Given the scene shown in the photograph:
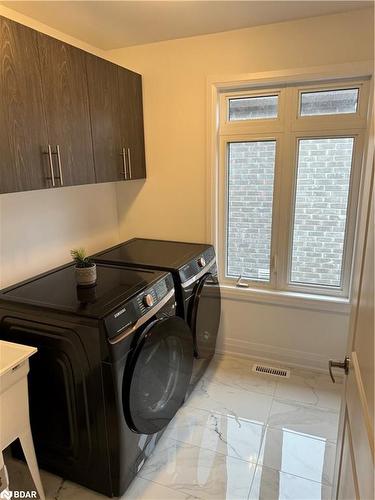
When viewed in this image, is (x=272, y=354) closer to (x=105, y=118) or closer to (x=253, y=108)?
(x=253, y=108)

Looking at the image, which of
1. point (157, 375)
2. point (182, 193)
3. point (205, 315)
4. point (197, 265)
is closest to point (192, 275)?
point (197, 265)

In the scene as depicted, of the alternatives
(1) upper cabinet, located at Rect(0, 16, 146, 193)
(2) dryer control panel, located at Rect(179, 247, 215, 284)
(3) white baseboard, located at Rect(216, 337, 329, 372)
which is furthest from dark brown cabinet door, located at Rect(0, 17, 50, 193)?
(3) white baseboard, located at Rect(216, 337, 329, 372)

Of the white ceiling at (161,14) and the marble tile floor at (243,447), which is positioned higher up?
the white ceiling at (161,14)

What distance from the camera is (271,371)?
2486mm

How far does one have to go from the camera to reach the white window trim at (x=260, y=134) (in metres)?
2.00

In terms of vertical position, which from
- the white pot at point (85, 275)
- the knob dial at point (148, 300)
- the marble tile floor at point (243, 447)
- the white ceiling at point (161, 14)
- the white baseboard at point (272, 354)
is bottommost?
the marble tile floor at point (243, 447)

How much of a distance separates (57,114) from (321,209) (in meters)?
1.72

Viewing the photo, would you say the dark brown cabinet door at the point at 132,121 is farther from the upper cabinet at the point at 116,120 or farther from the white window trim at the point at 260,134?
the white window trim at the point at 260,134

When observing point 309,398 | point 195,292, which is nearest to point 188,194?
point 195,292

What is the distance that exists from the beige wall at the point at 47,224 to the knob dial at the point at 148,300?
2.67ft

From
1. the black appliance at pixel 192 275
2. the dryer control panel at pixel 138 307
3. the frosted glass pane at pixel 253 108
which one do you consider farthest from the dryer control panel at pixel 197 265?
the frosted glass pane at pixel 253 108

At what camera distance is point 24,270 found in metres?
1.92

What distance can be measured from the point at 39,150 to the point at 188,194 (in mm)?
1170

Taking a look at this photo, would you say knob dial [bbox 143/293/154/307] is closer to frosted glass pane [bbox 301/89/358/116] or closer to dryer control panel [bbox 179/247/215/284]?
dryer control panel [bbox 179/247/215/284]
